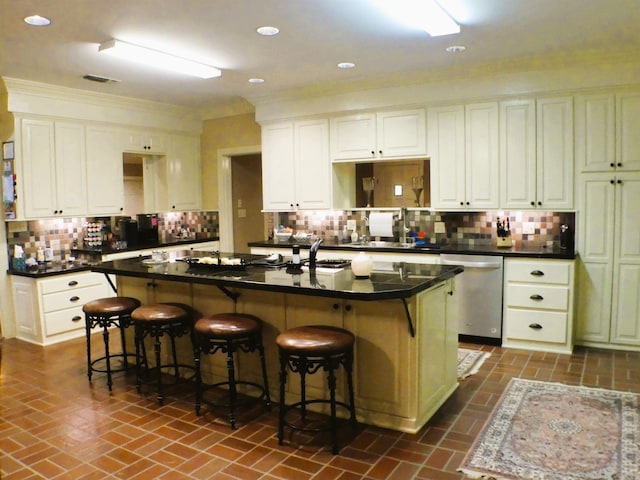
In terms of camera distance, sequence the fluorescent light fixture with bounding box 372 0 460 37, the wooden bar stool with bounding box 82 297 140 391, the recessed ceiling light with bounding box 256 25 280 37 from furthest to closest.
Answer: the wooden bar stool with bounding box 82 297 140 391 < the recessed ceiling light with bounding box 256 25 280 37 < the fluorescent light fixture with bounding box 372 0 460 37

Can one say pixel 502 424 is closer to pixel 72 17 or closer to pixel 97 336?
pixel 72 17

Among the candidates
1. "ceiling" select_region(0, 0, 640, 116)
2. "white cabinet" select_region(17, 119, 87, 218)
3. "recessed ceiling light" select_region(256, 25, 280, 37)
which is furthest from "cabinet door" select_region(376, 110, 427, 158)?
"white cabinet" select_region(17, 119, 87, 218)

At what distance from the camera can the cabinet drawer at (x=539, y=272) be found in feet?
15.2

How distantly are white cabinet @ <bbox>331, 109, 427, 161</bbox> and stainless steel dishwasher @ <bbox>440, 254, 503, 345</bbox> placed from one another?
1.31 meters

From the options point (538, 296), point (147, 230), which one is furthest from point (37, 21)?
point (538, 296)

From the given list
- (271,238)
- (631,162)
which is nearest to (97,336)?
(271,238)

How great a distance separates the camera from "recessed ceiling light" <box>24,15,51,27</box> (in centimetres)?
354

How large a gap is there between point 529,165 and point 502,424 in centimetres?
271

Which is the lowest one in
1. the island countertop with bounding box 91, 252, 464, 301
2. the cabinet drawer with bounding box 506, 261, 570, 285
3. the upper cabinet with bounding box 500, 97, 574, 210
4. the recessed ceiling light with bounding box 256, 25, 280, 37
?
the cabinet drawer with bounding box 506, 261, 570, 285

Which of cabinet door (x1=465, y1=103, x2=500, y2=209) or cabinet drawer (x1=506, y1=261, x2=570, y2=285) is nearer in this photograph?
cabinet drawer (x1=506, y1=261, x2=570, y2=285)

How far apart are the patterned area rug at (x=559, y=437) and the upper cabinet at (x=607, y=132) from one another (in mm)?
2097

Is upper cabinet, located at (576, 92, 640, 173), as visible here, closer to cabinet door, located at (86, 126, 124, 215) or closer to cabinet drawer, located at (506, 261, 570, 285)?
cabinet drawer, located at (506, 261, 570, 285)

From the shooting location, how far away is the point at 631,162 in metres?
4.61

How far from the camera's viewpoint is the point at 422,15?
3.58 m
